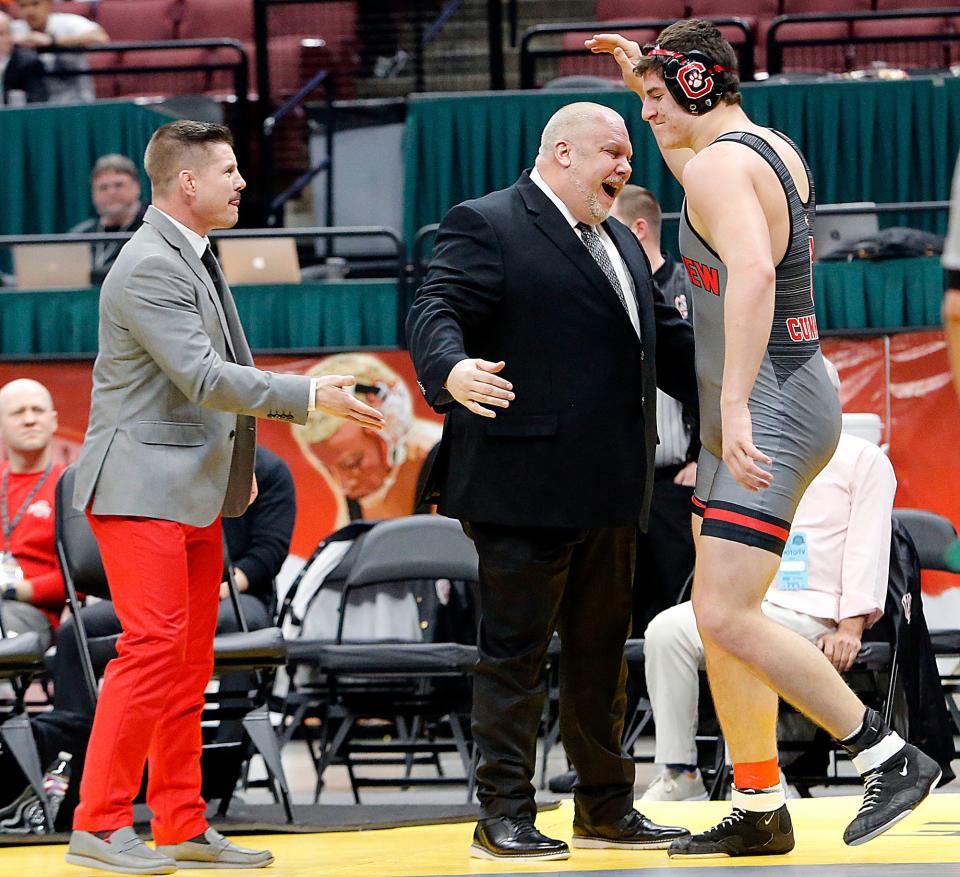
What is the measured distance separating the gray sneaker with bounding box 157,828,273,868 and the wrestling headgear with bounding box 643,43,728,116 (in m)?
2.02

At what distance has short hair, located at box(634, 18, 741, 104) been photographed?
11.4ft

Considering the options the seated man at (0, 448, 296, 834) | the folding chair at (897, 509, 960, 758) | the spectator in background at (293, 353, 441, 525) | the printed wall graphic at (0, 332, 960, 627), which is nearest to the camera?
the seated man at (0, 448, 296, 834)

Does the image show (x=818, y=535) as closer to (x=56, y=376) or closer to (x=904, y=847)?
(x=904, y=847)

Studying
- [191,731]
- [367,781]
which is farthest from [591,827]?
[367,781]

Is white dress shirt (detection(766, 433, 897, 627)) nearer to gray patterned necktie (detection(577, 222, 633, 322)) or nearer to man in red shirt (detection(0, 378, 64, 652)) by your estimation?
gray patterned necktie (detection(577, 222, 633, 322))

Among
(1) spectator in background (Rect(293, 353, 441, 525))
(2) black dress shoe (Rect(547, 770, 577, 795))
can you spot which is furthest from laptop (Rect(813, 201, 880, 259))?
(2) black dress shoe (Rect(547, 770, 577, 795))

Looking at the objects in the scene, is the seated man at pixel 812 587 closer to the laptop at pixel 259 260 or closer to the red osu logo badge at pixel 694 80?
the red osu logo badge at pixel 694 80

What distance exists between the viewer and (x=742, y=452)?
3.26 m

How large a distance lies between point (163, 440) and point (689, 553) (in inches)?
106

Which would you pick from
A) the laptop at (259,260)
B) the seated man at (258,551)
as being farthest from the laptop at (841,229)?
the seated man at (258,551)

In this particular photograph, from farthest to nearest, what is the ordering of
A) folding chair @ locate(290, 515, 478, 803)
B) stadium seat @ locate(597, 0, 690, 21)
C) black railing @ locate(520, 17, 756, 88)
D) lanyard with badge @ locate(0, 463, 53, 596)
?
stadium seat @ locate(597, 0, 690, 21)
black railing @ locate(520, 17, 756, 88)
lanyard with badge @ locate(0, 463, 53, 596)
folding chair @ locate(290, 515, 478, 803)

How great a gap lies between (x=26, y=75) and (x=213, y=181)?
6.67m

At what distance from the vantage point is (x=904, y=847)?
11.6 feet

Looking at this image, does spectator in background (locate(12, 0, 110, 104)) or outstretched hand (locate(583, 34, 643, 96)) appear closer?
outstretched hand (locate(583, 34, 643, 96))
